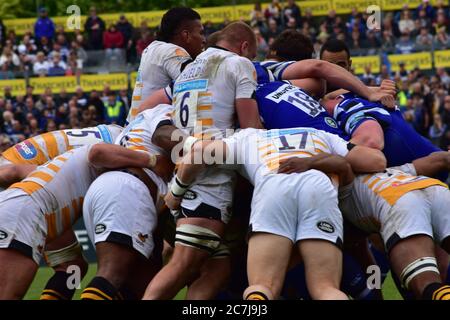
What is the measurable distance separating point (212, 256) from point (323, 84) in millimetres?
1758

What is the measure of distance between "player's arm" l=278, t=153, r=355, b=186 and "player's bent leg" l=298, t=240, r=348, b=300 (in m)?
0.53

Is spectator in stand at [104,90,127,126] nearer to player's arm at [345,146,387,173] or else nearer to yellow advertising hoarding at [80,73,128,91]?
yellow advertising hoarding at [80,73,128,91]

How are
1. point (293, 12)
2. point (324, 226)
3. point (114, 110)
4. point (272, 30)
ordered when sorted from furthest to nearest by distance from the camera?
point (293, 12)
point (272, 30)
point (114, 110)
point (324, 226)

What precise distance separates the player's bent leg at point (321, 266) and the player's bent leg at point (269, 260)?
14 centimetres

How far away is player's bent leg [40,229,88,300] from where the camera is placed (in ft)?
26.6

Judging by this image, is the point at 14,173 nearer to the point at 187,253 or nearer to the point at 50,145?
the point at 50,145

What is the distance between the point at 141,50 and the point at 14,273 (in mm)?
18881

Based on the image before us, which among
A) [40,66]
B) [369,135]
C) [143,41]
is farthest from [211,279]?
[40,66]

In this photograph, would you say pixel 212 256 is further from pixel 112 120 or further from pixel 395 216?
pixel 112 120

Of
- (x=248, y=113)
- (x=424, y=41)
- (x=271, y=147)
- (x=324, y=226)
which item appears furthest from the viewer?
(x=424, y=41)

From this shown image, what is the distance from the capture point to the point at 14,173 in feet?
25.9

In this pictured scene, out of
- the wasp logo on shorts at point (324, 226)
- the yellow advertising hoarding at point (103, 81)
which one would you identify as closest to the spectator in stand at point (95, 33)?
the yellow advertising hoarding at point (103, 81)

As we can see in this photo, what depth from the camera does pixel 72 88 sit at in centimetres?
2616
